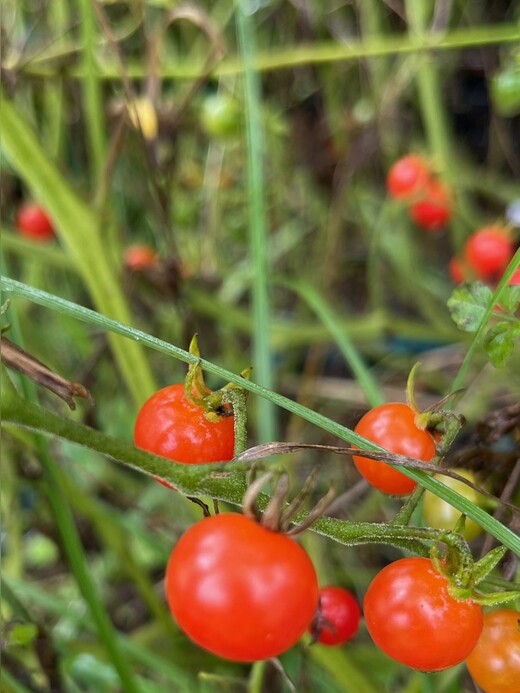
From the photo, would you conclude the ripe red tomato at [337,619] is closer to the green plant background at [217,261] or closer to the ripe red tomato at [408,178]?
the green plant background at [217,261]

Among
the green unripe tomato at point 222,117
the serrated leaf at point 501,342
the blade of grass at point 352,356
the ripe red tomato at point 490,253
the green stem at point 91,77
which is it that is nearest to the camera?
the serrated leaf at point 501,342

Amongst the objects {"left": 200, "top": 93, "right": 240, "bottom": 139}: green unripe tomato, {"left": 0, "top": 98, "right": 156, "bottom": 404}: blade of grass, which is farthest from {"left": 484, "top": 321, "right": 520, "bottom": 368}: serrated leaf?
{"left": 200, "top": 93, "right": 240, "bottom": 139}: green unripe tomato

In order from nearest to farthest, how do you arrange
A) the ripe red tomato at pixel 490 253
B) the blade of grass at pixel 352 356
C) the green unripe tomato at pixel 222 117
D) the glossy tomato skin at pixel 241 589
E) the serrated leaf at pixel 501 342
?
the glossy tomato skin at pixel 241 589 < the serrated leaf at pixel 501 342 < the blade of grass at pixel 352 356 < the ripe red tomato at pixel 490 253 < the green unripe tomato at pixel 222 117

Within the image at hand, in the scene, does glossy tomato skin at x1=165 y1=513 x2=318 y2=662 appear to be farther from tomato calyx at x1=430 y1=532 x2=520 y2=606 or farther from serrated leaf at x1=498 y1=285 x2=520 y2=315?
serrated leaf at x1=498 y1=285 x2=520 y2=315

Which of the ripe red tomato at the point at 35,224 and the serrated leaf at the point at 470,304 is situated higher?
the serrated leaf at the point at 470,304

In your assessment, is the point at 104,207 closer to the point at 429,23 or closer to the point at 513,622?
the point at 513,622

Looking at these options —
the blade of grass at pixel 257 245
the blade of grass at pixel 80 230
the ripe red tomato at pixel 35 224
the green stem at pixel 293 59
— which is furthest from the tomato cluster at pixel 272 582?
the ripe red tomato at pixel 35 224

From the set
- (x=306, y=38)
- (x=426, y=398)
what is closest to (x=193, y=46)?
(x=306, y=38)

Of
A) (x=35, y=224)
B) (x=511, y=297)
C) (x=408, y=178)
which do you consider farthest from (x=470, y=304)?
(x=35, y=224)
